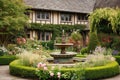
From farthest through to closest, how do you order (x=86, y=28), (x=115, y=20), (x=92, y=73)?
(x=86, y=28) → (x=115, y=20) → (x=92, y=73)

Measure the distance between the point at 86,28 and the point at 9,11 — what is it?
18.1 metres

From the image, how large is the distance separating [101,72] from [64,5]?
2638cm

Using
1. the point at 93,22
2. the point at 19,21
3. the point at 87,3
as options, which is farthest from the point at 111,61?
the point at 87,3

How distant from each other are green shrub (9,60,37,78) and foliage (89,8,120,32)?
8990mm

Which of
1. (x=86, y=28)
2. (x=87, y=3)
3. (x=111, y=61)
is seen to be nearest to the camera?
(x=111, y=61)

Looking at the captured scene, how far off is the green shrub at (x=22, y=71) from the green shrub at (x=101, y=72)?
2603 mm

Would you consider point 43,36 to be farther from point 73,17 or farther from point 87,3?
point 87,3

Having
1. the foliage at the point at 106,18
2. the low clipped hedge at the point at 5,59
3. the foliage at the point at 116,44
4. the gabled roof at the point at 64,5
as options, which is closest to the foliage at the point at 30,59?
the low clipped hedge at the point at 5,59

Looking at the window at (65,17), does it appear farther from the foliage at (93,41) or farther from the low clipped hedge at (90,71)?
the low clipped hedge at (90,71)

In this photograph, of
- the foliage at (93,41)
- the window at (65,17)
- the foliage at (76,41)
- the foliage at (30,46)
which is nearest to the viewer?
the foliage at (93,41)

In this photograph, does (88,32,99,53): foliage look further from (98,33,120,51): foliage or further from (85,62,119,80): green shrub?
(85,62,119,80): green shrub

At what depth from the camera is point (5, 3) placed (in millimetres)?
24531

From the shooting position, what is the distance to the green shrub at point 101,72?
14.5m

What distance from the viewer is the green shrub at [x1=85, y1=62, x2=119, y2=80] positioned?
14453 millimetres
